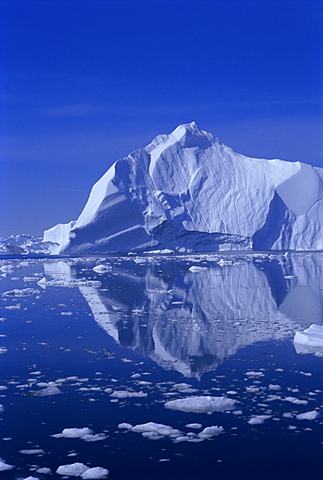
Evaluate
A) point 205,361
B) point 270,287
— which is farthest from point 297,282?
point 205,361

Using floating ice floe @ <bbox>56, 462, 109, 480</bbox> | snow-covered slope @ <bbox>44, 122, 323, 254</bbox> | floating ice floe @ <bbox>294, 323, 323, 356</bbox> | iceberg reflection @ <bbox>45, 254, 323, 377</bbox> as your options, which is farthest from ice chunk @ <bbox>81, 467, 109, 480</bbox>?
snow-covered slope @ <bbox>44, 122, 323, 254</bbox>

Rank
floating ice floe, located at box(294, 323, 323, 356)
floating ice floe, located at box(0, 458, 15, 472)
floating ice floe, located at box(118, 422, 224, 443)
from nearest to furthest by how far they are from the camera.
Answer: floating ice floe, located at box(0, 458, 15, 472) < floating ice floe, located at box(118, 422, 224, 443) < floating ice floe, located at box(294, 323, 323, 356)

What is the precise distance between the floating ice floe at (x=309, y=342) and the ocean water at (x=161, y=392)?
0.06 meters

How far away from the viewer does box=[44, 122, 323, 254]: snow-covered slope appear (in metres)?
32.7

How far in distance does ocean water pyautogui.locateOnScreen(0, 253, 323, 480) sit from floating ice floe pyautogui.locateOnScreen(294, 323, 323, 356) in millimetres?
60

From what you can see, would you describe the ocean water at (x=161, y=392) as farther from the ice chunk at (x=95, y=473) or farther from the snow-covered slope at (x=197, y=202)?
the snow-covered slope at (x=197, y=202)

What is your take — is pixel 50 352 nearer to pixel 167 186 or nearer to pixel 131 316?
pixel 131 316

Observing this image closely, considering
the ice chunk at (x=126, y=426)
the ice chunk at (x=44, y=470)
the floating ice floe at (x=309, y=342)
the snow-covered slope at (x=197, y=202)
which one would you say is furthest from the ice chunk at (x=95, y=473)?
the snow-covered slope at (x=197, y=202)

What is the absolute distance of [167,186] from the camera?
116 feet

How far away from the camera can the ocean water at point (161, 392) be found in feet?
10.4

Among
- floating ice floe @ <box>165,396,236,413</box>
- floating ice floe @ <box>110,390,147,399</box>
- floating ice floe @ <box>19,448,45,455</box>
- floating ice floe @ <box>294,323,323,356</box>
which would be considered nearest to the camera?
floating ice floe @ <box>19,448,45,455</box>

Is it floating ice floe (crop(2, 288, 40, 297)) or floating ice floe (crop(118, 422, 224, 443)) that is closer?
floating ice floe (crop(118, 422, 224, 443))

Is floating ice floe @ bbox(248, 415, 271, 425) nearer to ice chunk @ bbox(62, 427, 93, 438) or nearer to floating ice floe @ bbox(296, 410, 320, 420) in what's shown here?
floating ice floe @ bbox(296, 410, 320, 420)

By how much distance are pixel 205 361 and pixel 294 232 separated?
31445 millimetres
